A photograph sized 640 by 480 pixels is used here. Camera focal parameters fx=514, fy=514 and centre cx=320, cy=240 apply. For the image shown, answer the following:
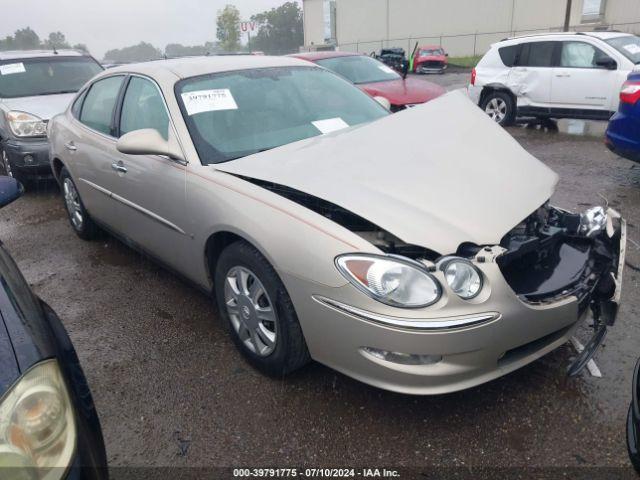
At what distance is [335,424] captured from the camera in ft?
7.87

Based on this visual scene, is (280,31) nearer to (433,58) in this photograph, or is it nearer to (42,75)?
(433,58)

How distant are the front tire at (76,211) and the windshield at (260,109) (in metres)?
1.99

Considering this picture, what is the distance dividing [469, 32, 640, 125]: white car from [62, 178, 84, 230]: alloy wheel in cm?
742

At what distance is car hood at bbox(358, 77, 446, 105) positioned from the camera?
7274 mm

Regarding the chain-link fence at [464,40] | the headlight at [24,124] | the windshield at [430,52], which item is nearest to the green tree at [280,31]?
the chain-link fence at [464,40]

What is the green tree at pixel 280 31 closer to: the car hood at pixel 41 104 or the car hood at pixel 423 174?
the car hood at pixel 41 104

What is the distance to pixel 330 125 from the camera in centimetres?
334

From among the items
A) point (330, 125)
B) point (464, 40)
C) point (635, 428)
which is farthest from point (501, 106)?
point (464, 40)

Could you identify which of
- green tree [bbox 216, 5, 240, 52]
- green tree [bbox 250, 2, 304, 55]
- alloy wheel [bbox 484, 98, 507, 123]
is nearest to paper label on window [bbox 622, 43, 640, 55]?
alloy wheel [bbox 484, 98, 507, 123]

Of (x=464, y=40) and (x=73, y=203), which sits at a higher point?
(x=464, y=40)

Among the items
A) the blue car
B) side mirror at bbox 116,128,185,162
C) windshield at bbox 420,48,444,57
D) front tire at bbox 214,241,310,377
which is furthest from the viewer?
windshield at bbox 420,48,444,57

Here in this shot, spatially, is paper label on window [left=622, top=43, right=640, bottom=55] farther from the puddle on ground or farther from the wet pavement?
the wet pavement

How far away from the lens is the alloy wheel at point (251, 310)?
256 centimetres

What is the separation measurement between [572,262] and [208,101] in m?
2.22
